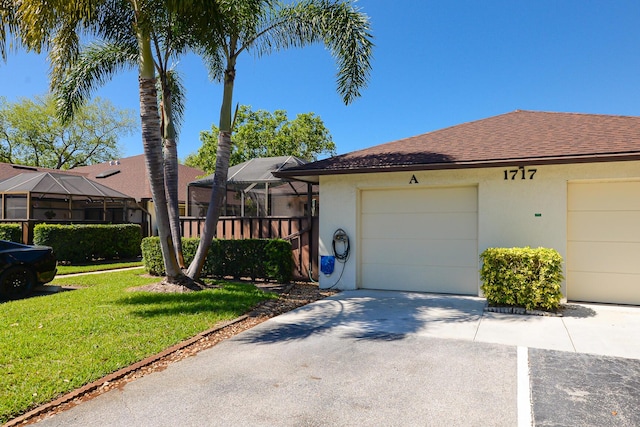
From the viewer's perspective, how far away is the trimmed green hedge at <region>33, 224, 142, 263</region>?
45.0ft

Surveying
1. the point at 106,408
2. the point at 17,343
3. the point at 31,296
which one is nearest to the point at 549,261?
the point at 106,408

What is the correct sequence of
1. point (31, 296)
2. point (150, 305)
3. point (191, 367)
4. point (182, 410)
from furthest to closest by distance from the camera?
point (31, 296) < point (150, 305) < point (191, 367) < point (182, 410)

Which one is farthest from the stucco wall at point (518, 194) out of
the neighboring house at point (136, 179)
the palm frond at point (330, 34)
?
the neighboring house at point (136, 179)

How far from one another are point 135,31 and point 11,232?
11010 millimetres

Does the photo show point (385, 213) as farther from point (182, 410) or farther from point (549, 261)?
point (182, 410)

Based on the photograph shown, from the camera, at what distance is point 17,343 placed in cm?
499

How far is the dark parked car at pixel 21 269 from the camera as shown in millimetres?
7891

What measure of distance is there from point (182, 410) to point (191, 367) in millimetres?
1056

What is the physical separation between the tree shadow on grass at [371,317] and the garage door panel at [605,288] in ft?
6.12

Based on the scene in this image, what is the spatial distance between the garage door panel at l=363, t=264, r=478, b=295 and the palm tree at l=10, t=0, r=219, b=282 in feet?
14.3

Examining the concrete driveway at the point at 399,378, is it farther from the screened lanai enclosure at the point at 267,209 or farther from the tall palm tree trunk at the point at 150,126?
the screened lanai enclosure at the point at 267,209

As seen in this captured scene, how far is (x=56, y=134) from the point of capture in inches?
1347

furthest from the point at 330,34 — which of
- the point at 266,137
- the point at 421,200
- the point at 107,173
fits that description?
the point at 107,173

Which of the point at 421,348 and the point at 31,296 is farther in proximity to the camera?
the point at 31,296
